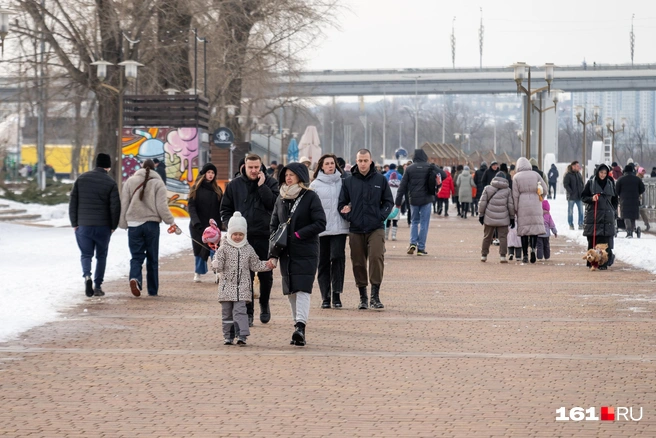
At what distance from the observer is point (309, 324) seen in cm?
1237

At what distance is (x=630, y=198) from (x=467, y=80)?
243 feet

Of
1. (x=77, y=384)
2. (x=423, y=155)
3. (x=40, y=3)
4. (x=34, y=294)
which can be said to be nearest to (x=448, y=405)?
(x=77, y=384)

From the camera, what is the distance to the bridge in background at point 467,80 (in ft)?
320

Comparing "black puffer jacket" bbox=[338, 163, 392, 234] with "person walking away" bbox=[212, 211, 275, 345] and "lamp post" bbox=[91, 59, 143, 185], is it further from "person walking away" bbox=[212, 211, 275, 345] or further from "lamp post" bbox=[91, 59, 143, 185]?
"lamp post" bbox=[91, 59, 143, 185]

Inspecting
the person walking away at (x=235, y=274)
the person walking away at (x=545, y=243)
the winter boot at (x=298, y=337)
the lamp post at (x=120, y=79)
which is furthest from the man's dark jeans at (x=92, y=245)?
the lamp post at (x=120, y=79)

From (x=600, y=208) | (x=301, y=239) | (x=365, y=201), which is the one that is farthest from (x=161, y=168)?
(x=301, y=239)

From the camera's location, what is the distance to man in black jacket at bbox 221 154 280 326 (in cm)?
1238

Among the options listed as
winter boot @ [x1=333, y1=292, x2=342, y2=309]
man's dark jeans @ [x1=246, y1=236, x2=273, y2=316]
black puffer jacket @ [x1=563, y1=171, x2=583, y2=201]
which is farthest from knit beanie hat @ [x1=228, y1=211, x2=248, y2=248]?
black puffer jacket @ [x1=563, y1=171, x2=583, y2=201]

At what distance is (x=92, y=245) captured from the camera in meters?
15.2

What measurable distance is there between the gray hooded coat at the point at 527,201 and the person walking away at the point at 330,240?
24.1 feet

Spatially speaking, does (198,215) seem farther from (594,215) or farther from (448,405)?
(448,405)

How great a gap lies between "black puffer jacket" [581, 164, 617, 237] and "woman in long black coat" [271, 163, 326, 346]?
30.4 feet

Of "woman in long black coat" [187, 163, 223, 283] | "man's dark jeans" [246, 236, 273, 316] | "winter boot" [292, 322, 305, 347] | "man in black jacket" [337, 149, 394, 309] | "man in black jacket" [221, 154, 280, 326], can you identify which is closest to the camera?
"winter boot" [292, 322, 305, 347]

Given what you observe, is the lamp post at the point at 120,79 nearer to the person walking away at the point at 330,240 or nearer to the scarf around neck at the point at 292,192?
the person walking away at the point at 330,240
